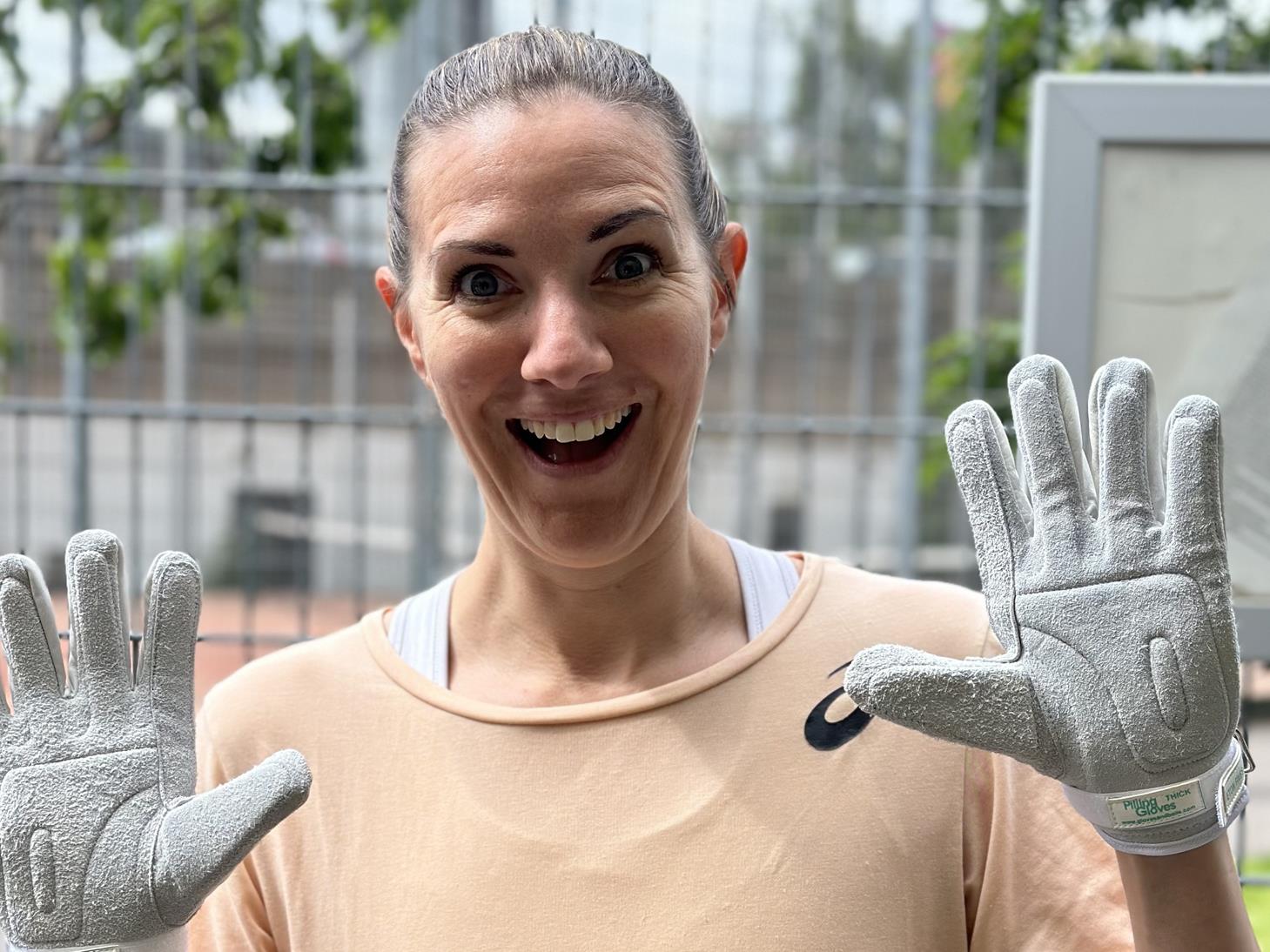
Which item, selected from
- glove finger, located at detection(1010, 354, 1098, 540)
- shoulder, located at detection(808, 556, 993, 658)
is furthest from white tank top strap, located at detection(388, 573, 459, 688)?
glove finger, located at detection(1010, 354, 1098, 540)

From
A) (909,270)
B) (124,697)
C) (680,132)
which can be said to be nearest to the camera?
(124,697)

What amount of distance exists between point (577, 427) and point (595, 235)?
0.59 feet

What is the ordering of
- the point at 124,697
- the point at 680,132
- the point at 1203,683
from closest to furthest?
1. the point at 1203,683
2. the point at 124,697
3. the point at 680,132

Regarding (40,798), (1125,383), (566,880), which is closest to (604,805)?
(566,880)

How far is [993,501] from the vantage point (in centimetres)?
119

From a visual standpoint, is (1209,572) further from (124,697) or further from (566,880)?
(124,697)

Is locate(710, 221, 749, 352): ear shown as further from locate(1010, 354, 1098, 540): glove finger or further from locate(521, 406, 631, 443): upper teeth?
locate(1010, 354, 1098, 540): glove finger

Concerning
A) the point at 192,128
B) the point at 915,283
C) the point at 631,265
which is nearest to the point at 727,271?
the point at 631,265

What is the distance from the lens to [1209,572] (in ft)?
3.73

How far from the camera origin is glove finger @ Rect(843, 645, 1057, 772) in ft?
3.72

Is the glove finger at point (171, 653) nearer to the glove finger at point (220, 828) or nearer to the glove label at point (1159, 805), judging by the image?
the glove finger at point (220, 828)

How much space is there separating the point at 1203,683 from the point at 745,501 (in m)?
2.84

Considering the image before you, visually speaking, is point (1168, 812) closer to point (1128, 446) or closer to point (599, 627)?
point (1128, 446)

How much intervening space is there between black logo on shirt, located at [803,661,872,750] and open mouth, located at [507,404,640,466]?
33 centimetres
